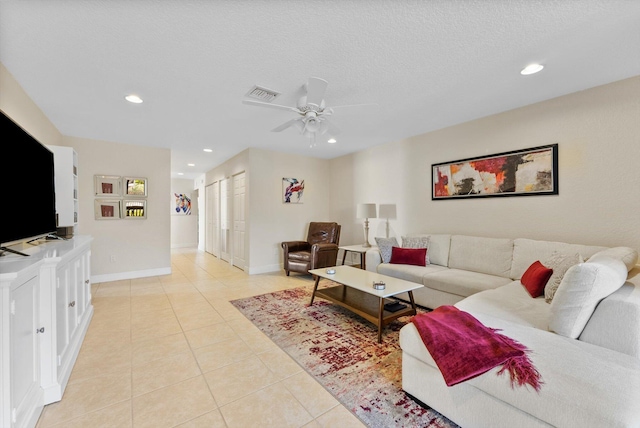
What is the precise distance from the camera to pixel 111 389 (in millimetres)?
1788

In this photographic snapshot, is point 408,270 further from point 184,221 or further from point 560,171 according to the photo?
point 184,221

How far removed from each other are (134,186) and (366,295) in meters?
4.47

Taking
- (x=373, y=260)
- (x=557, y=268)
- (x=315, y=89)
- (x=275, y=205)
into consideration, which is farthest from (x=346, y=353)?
(x=275, y=205)

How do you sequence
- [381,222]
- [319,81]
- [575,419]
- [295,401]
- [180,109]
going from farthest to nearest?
[381,222] → [180,109] → [319,81] → [295,401] → [575,419]

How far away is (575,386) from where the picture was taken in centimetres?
113

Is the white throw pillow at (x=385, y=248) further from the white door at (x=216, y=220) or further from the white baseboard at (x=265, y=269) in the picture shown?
the white door at (x=216, y=220)

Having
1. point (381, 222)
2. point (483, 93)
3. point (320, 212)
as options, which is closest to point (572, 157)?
point (483, 93)

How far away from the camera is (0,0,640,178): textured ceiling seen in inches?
63.5

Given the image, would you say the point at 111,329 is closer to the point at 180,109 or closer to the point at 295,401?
the point at 295,401

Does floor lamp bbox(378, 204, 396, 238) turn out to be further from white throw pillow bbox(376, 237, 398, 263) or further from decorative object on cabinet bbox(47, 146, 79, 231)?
decorative object on cabinet bbox(47, 146, 79, 231)

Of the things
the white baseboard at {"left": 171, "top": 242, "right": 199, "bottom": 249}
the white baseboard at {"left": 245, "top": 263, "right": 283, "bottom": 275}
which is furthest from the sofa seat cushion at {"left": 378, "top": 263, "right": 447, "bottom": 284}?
the white baseboard at {"left": 171, "top": 242, "right": 199, "bottom": 249}

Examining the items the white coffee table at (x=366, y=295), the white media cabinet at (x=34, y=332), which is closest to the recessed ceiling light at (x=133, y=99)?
the white media cabinet at (x=34, y=332)

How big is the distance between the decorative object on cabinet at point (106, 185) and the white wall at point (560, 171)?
4.98m

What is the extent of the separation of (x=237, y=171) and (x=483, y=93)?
4494mm
